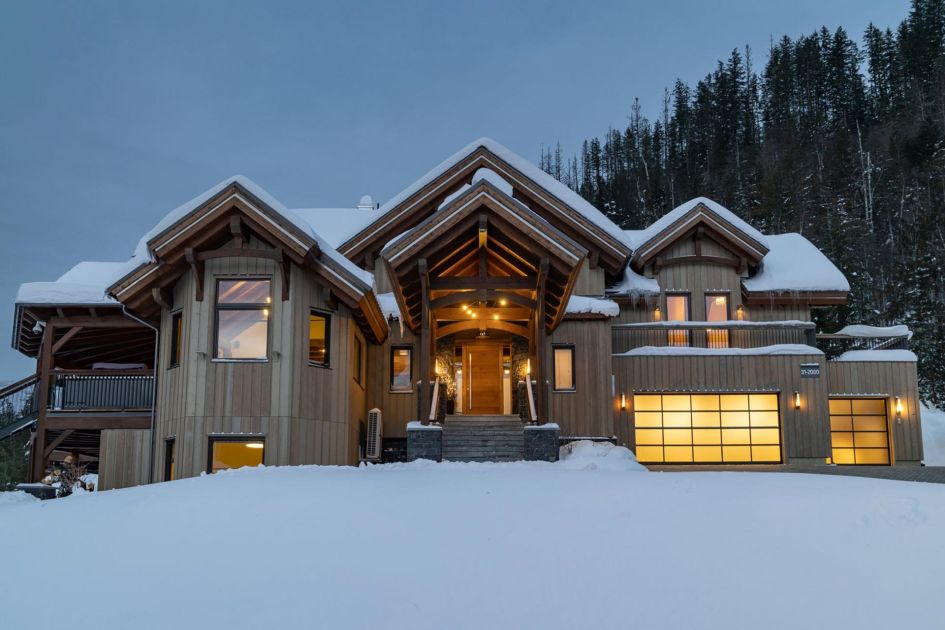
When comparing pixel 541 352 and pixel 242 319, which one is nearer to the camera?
pixel 242 319

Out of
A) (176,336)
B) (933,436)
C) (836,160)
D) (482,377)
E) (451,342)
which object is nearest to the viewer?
(176,336)

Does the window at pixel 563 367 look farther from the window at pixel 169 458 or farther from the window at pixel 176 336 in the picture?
the window at pixel 169 458

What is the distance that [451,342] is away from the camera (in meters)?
A: 20.5

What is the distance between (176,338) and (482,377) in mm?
8508

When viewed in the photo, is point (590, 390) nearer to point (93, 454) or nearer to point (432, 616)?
point (432, 616)

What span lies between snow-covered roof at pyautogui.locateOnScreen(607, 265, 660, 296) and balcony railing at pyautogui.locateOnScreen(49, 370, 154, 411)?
11554mm

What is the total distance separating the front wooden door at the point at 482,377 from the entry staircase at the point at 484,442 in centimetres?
391

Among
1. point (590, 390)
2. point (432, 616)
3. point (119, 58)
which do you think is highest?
point (119, 58)

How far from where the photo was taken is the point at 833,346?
29438 mm


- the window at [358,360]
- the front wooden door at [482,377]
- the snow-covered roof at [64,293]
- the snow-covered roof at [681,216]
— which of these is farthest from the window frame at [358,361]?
the snow-covered roof at [681,216]

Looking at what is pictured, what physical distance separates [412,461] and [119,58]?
199 m

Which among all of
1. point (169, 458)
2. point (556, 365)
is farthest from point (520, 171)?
point (169, 458)

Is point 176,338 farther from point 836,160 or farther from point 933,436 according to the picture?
point 836,160

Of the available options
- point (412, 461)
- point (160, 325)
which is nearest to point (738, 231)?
point (412, 461)
